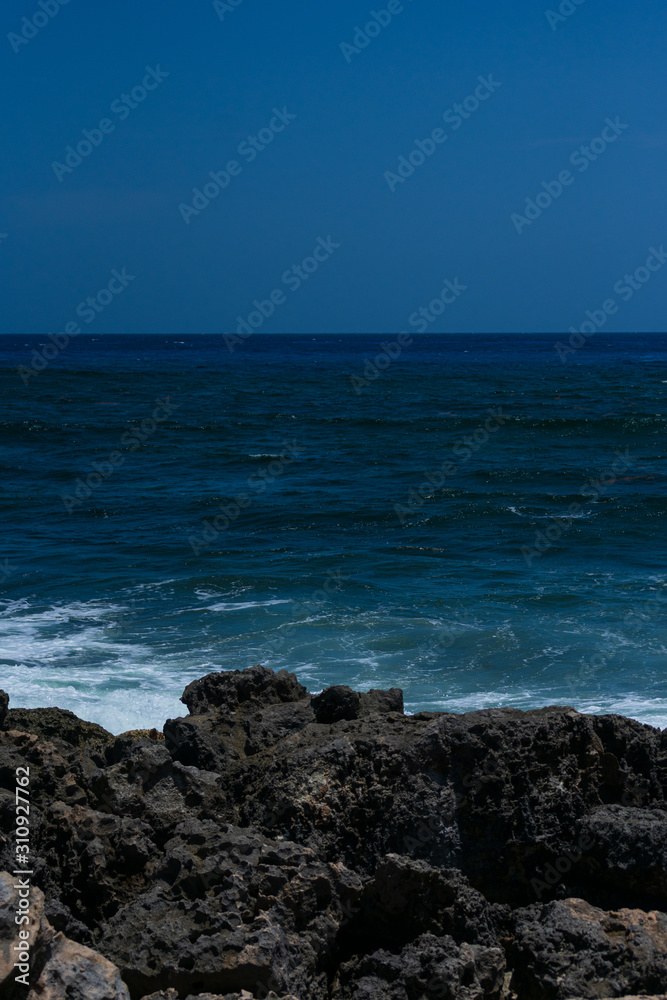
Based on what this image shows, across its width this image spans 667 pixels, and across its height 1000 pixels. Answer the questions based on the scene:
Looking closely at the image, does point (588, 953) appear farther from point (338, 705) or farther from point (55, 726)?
point (55, 726)

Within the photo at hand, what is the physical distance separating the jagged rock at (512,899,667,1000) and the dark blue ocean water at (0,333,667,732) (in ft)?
15.0

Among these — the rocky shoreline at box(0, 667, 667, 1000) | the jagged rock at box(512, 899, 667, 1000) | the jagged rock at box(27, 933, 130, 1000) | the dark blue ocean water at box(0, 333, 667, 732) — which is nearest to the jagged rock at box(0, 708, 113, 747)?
the rocky shoreline at box(0, 667, 667, 1000)

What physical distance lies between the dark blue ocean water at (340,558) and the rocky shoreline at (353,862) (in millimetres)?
3475

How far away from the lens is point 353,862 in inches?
181

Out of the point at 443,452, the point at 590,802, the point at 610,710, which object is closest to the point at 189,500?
the point at 443,452

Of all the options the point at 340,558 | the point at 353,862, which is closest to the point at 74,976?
the point at 353,862

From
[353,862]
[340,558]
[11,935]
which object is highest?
[340,558]

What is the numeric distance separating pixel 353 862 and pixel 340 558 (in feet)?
33.8

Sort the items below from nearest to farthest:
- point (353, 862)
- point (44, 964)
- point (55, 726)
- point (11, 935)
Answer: point (11, 935) → point (44, 964) → point (353, 862) → point (55, 726)

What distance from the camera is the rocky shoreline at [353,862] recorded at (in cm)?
379

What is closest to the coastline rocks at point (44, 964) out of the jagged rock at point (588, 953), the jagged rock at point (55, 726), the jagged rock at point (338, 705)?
the jagged rock at point (588, 953)

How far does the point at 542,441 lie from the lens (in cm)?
2866

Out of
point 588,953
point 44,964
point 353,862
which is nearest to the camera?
point 44,964

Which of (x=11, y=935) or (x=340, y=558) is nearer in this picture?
(x=11, y=935)
